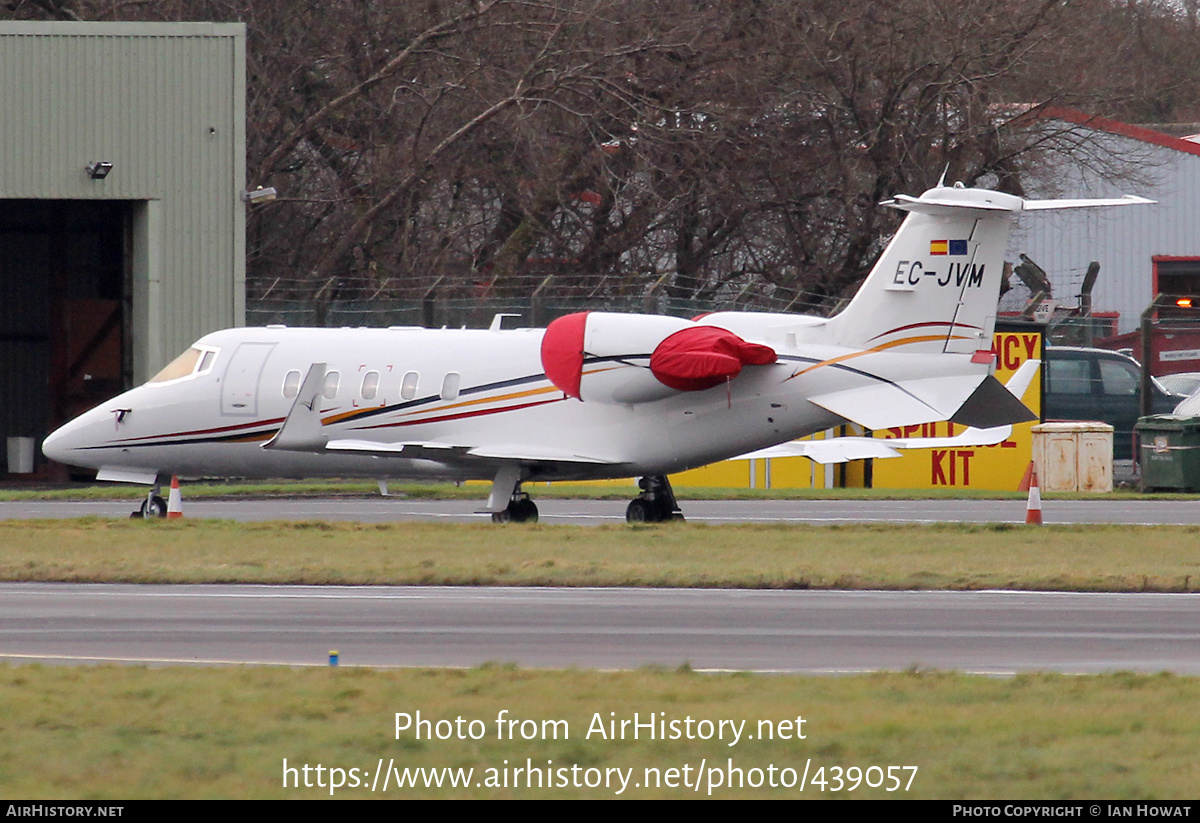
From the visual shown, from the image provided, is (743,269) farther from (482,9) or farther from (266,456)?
(266,456)

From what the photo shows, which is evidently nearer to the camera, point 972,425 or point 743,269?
point 972,425

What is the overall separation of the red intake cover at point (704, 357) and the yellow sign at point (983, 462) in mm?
10879

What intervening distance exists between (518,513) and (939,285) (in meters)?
6.02

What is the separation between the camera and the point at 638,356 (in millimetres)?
21531

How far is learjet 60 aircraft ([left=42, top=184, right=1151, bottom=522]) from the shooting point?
820 inches

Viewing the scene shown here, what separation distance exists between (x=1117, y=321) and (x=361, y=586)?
23.8 m

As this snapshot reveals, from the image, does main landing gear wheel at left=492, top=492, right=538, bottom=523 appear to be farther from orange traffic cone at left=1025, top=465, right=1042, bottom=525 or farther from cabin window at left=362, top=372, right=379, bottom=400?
orange traffic cone at left=1025, top=465, right=1042, bottom=525

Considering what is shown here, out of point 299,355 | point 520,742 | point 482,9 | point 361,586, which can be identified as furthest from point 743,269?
point 520,742

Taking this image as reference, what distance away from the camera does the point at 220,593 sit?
51.4ft

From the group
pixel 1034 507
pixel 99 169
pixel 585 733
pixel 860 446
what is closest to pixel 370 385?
pixel 860 446

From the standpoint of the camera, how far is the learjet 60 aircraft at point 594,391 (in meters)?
20.8

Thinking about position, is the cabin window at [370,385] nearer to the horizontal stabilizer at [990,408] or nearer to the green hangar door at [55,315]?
the horizontal stabilizer at [990,408]

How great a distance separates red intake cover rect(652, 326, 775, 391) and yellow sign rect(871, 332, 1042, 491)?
1088 centimetres

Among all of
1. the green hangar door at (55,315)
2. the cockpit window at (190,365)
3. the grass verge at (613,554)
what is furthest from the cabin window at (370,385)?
the green hangar door at (55,315)
